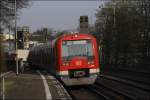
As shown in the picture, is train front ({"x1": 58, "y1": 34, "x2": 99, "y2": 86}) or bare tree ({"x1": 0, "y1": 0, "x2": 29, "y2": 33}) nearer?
train front ({"x1": 58, "y1": 34, "x2": 99, "y2": 86})

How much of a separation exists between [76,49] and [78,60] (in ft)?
2.27

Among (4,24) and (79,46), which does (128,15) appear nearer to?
(4,24)

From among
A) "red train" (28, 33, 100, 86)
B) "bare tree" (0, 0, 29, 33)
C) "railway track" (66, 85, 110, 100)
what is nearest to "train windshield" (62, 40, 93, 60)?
"red train" (28, 33, 100, 86)

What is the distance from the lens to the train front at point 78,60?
26.4 meters

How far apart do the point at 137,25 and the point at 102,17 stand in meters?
24.1

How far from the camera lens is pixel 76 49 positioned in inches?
1057

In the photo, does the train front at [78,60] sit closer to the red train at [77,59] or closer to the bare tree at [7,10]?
the red train at [77,59]

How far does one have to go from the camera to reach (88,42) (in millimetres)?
27094

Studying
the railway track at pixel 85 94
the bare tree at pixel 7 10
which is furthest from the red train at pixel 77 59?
the bare tree at pixel 7 10

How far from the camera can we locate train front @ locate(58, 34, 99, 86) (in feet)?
86.7

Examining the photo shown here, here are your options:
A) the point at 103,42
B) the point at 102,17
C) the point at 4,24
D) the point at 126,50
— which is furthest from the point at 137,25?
the point at 102,17

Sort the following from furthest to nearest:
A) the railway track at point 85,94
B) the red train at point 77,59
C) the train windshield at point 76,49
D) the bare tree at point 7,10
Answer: the bare tree at point 7,10 → the train windshield at point 76,49 → the red train at point 77,59 → the railway track at point 85,94

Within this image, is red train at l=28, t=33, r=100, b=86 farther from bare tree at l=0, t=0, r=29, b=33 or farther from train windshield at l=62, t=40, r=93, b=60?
bare tree at l=0, t=0, r=29, b=33

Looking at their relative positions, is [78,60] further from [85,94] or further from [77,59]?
[85,94]
